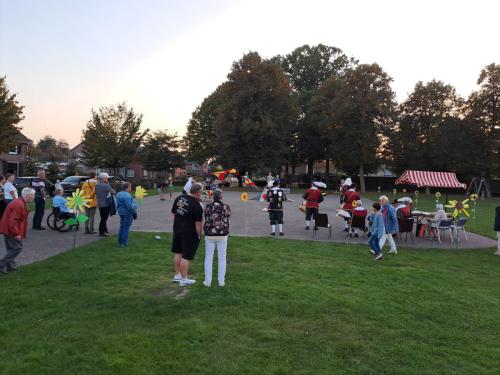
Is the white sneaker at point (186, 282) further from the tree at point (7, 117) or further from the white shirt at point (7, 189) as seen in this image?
the tree at point (7, 117)

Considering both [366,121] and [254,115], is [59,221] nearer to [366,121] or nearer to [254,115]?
[254,115]

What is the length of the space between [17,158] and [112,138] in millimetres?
15820

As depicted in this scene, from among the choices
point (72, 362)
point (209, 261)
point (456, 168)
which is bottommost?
point (72, 362)

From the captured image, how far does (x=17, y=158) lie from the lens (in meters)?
47.5

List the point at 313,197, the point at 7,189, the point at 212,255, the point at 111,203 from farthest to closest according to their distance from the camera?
the point at 313,197 → the point at 111,203 → the point at 7,189 → the point at 212,255

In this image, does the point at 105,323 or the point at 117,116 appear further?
the point at 117,116

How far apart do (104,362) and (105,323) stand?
1.13m

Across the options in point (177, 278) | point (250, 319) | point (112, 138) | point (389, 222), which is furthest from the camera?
point (112, 138)

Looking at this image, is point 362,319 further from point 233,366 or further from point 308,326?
point 233,366

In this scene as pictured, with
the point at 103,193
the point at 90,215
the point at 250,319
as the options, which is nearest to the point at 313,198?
the point at 103,193

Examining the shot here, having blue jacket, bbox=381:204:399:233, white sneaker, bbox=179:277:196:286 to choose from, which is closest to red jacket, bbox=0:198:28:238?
white sneaker, bbox=179:277:196:286

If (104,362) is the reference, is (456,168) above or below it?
above

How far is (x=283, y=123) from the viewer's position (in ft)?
151

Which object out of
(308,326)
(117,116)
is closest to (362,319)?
(308,326)
